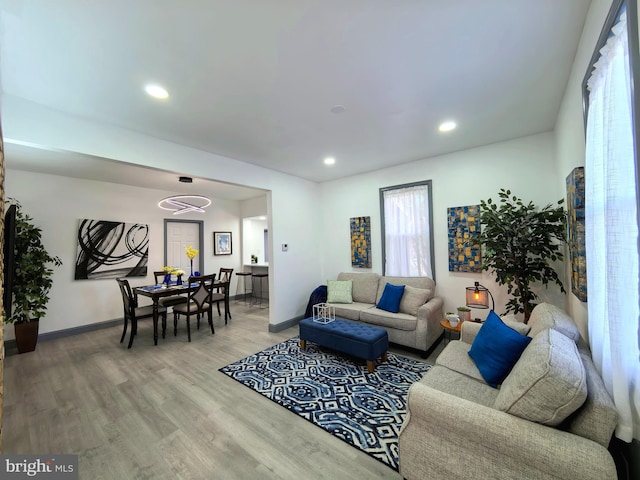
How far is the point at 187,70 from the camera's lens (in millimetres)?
1882

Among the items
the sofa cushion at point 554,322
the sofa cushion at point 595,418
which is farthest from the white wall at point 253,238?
the sofa cushion at point 595,418

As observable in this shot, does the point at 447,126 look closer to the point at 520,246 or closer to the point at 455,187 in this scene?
the point at 455,187

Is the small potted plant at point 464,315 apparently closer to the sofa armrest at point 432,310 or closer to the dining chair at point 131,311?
the sofa armrest at point 432,310

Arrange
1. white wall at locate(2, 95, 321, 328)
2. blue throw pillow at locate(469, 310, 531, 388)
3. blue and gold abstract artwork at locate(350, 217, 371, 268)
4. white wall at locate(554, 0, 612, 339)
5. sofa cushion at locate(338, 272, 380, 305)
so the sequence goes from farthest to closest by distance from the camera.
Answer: blue and gold abstract artwork at locate(350, 217, 371, 268) → sofa cushion at locate(338, 272, 380, 305) → white wall at locate(2, 95, 321, 328) → blue throw pillow at locate(469, 310, 531, 388) → white wall at locate(554, 0, 612, 339)

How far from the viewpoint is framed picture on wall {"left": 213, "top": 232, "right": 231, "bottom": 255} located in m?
6.42

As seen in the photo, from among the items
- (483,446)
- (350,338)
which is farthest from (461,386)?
(350,338)

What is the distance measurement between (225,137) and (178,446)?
2.98 metres

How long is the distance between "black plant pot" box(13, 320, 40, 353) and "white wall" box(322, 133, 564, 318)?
4648 millimetres

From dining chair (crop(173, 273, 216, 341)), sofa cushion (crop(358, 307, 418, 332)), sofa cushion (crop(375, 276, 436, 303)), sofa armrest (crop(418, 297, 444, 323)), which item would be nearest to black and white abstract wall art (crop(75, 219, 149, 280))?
dining chair (crop(173, 273, 216, 341))

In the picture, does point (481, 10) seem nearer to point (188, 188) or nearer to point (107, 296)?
point (188, 188)

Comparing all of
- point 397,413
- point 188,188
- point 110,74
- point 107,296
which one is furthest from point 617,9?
point 107,296

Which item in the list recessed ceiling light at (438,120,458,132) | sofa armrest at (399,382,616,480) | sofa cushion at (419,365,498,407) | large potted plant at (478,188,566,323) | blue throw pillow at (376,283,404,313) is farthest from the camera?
blue throw pillow at (376,283,404,313)

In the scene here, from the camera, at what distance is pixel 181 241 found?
5.81 metres

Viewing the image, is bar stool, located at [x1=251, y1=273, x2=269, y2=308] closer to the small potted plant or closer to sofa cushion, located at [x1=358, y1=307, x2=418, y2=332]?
sofa cushion, located at [x1=358, y1=307, x2=418, y2=332]
